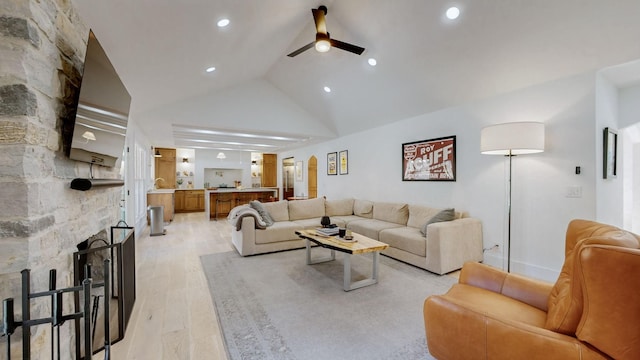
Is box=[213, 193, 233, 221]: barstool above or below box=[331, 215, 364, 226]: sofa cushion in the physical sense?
above

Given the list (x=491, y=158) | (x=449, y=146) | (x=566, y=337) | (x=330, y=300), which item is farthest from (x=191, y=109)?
(x=566, y=337)

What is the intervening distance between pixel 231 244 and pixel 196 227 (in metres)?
2.25

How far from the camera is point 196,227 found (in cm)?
679

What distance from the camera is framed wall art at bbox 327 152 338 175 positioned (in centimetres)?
753

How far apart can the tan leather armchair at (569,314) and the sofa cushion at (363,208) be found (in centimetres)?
377

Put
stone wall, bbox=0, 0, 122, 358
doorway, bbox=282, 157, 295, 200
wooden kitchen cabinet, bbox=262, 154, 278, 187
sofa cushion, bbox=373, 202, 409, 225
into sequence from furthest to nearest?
wooden kitchen cabinet, bbox=262, 154, 278, 187, doorway, bbox=282, 157, 295, 200, sofa cushion, bbox=373, 202, 409, 225, stone wall, bbox=0, 0, 122, 358

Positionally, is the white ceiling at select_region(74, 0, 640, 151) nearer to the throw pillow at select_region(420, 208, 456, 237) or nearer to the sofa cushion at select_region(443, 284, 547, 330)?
the throw pillow at select_region(420, 208, 456, 237)

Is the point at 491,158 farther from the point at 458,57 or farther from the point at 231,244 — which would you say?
the point at 231,244

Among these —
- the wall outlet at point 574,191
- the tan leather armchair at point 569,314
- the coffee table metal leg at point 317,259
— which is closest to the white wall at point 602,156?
the wall outlet at point 574,191

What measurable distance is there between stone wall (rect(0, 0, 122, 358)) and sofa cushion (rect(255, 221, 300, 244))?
2.75 metres

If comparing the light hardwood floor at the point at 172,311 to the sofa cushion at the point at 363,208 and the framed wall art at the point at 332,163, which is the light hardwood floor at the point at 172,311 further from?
the framed wall art at the point at 332,163

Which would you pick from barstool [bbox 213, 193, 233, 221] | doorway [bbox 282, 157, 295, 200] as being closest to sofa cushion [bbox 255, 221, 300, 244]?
barstool [bbox 213, 193, 233, 221]

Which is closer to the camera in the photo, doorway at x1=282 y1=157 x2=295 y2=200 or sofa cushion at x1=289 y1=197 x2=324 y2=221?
sofa cushion at x1=289 y1=197 x2=324 y2=221

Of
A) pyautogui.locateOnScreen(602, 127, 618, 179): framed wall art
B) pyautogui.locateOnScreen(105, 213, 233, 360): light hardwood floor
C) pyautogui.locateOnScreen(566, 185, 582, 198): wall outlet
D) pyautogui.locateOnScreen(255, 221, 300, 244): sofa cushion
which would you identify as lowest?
pyautogui.locateOnScreen(105, 213, 233, 360): light hardwood floor
